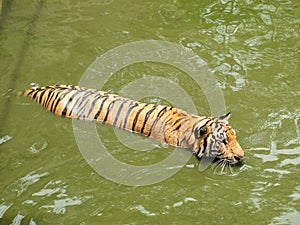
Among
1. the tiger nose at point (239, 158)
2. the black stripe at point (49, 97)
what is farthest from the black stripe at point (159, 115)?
the black stripe at point (49, 97)

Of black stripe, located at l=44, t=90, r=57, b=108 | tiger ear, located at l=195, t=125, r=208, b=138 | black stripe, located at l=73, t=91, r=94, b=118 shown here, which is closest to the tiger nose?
tiger ear, located at l=195, t=125, r=208, b=138

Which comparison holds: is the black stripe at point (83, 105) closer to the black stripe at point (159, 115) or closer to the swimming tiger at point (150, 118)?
the swimming tiger at point (150, 118)

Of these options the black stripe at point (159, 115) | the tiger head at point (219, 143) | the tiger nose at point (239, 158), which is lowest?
the tiger nose at point (239, 158)

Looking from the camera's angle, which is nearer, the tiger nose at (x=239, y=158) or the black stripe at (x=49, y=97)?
the tiger nose at (x=239, y=158)

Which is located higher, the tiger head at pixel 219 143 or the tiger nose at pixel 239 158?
the tiger head at pixel 219 143

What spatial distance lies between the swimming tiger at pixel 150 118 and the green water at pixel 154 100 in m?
0.13

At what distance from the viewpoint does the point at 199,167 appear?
17.1ft

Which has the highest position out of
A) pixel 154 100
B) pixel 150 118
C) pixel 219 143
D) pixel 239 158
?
pixel 154 100

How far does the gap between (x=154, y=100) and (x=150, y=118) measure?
2.31 feet

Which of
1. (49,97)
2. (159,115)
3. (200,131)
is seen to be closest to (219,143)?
(200,131)

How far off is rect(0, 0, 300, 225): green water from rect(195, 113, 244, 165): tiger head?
0.45 ft

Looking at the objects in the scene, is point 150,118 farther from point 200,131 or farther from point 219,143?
point 219,143

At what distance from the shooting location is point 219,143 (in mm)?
5156

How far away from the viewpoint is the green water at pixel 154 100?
15.6ft
